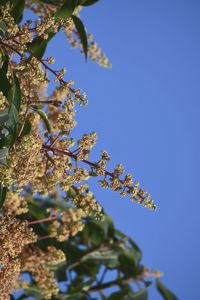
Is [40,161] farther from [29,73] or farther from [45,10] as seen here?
[45,10]

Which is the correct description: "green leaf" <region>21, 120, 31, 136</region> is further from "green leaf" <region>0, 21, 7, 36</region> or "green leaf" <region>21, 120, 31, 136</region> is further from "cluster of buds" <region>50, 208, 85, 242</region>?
"cluster of buds" <region>50, 208, 85, 242</region>

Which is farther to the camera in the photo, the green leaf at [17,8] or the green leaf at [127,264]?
the green leaf at [127,264]

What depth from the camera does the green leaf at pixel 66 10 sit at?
2.08m

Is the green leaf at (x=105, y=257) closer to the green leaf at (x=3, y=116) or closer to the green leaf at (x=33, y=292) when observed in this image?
the green leaf at (x=33, y=292)

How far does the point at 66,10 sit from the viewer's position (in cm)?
212

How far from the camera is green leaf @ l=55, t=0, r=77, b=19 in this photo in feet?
6.82

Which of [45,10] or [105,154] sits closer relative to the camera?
[105,154]

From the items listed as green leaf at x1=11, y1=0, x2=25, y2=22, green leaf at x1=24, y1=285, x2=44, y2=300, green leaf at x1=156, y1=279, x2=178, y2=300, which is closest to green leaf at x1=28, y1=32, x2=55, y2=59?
green leaf at x1=11, y1=0, x2=25, y2=22

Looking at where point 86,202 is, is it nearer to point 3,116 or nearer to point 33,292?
point 3,116

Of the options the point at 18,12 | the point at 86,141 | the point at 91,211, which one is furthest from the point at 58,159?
the point at 18,12

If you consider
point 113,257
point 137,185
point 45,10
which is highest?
point 45,10

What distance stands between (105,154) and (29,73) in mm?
467

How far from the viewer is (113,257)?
4293 mm

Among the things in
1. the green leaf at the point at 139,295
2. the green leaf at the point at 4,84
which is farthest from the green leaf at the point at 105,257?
the green leaf at the point at 4,84
